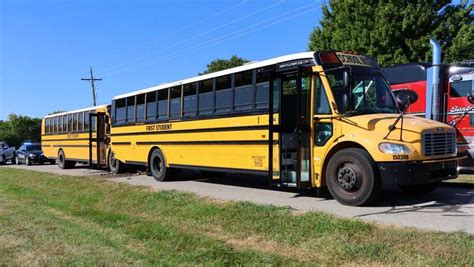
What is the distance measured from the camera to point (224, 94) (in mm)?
12133

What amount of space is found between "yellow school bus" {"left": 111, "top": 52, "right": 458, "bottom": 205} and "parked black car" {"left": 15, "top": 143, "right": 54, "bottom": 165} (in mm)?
19563

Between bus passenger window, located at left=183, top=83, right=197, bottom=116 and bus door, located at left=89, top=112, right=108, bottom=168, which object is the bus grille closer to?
bus passenger window, located at left=183, top=83, right=197, bottom=116

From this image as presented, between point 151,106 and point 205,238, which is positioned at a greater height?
point 151,106

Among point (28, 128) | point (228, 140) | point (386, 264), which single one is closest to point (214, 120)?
Result: point (228, 140)

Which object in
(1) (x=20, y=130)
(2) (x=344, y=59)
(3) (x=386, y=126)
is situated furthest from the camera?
(1) (x=20, y=130)

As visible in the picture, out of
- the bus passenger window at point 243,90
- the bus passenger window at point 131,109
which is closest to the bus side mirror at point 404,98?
the bus passenger window at point 243,90

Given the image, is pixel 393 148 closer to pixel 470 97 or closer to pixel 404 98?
pixel 404 98

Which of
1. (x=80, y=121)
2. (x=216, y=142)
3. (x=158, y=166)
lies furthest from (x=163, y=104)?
(x=80, y=121)

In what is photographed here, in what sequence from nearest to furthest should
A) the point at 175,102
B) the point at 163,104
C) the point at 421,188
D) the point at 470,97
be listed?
1. the point at 421,188
2. the point at 470,97
3. the point at 175,102
4. the point at 163,104

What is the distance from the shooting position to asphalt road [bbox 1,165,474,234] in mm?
7428

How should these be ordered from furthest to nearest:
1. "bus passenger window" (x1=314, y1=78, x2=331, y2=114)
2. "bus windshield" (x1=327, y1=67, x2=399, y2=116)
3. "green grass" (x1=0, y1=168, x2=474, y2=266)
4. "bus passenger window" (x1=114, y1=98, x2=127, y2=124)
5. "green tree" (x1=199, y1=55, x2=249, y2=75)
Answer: "green tree" (x1=199, y1=55, x2=249, y2=75)
"bus passenger window" (x1=114, y1=98, x2=127, y2=124)
"bus passenger window" (x1=314, y1=78, x2=331, y2=114)
"bus windshield" (x1=327, y1=67, x2=399, y2=116)
"green grass" (x1=0, y1=168, x2=474, y2=266)

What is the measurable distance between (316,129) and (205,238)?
3.55 m

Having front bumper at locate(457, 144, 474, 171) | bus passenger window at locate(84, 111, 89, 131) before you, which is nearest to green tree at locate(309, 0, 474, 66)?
front bumper at locate(457, 144, 474, 171)

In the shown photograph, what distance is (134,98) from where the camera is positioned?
16922 millimetres
